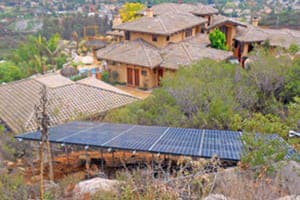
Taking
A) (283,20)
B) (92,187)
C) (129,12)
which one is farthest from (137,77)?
(283,20)

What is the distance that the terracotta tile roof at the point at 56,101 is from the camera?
1683 centimetres

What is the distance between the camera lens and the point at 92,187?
8094 millimetres

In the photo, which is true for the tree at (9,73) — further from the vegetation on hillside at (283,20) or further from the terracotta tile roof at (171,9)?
the vegetation on hillside at (283,20)

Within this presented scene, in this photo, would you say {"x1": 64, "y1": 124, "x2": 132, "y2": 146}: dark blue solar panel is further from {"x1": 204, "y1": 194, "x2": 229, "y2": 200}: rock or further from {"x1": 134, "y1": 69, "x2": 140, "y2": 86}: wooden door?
{"x1": 134, "y1": 69, "x2": 140, "y2": 86}: wooden door

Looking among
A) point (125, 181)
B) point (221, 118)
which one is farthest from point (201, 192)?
point (221, 118)

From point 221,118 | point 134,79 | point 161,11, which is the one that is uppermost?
point 161,11

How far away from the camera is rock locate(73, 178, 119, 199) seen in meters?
7.90

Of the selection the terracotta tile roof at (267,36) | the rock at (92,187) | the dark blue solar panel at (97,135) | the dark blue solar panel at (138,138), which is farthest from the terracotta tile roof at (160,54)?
the rock at (92,187)

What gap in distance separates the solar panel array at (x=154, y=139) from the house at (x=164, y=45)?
582 inches

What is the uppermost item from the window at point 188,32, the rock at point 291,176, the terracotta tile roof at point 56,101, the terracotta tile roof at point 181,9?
the terracotta tile roof at point 181,9

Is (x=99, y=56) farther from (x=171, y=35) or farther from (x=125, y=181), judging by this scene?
(x=125, y=181)

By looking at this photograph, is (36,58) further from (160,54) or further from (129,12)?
(129,12)

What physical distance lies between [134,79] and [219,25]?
12828mm

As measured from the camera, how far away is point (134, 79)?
28.5 metres
